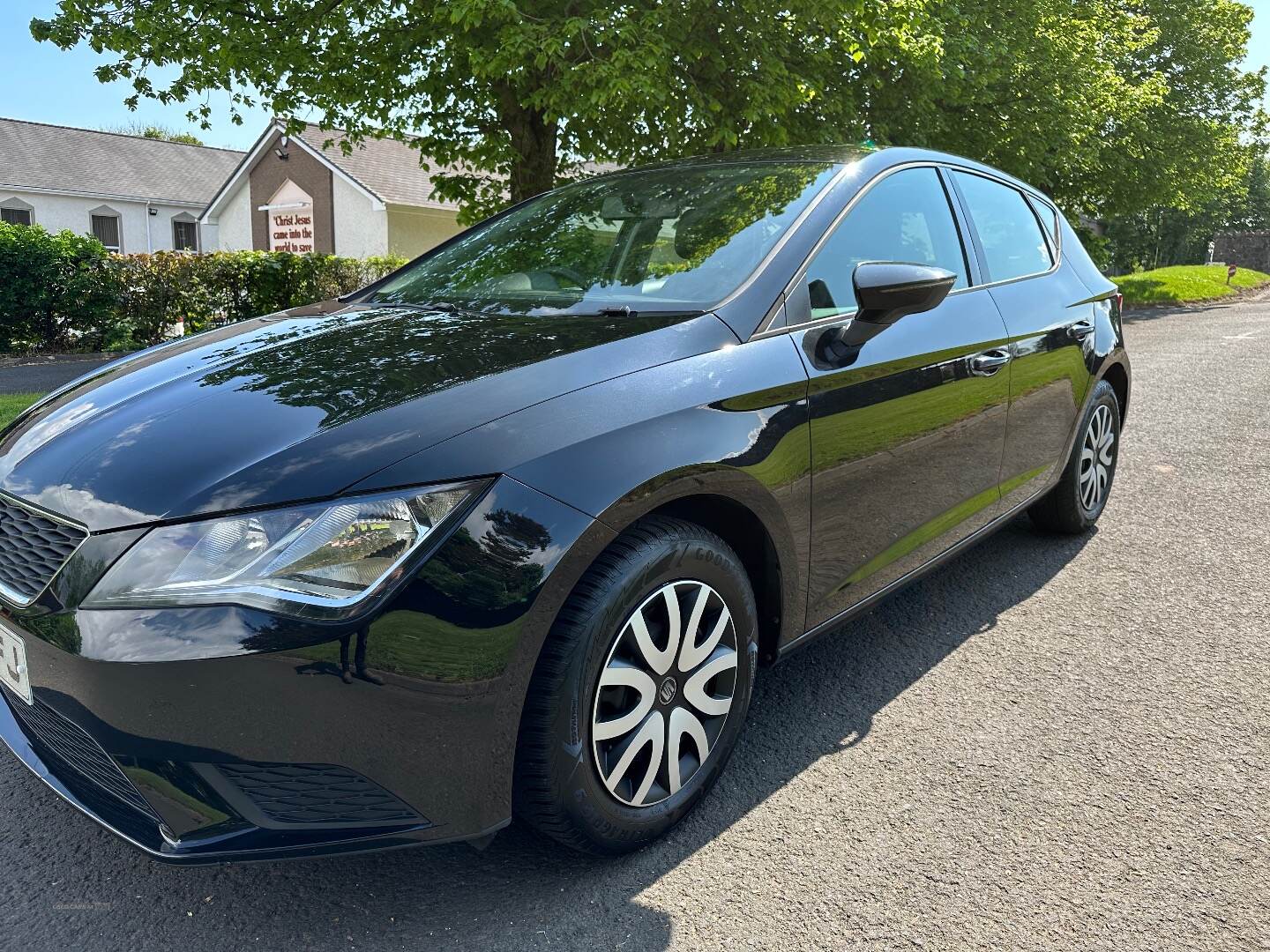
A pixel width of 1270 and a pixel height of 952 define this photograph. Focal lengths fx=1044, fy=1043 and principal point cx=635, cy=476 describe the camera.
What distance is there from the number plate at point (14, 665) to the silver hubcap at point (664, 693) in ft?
3.60

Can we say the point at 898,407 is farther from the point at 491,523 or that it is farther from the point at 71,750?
the point at 71,750

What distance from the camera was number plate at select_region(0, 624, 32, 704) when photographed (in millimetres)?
1989

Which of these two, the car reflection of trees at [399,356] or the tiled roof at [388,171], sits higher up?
→ the tiled roof at [388,171]

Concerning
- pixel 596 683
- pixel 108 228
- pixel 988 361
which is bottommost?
pixel 596 683

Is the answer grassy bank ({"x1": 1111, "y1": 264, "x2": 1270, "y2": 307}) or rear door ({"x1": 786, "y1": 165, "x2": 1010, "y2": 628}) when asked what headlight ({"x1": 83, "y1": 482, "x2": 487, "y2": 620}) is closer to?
rear door ({"x1": 786, "y1": 165, "x2": 1010, "y2": 628})

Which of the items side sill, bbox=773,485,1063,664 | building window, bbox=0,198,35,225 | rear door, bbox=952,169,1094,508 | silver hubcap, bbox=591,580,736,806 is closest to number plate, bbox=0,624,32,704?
silver hubcap, bbox=591,580,736,806

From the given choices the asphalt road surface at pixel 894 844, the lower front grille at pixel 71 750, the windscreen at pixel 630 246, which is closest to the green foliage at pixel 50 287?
the windscreen at pixel 630 246

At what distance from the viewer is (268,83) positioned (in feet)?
41.3

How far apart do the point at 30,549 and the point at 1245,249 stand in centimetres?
5837

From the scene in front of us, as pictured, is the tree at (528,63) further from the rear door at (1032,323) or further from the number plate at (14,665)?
the number plate at (14,665)

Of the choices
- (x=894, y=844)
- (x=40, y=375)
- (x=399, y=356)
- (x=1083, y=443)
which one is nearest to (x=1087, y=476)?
(x=1083, y=443)

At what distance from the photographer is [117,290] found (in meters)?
14.0

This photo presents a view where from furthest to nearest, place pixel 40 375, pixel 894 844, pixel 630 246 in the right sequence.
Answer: pixel 40 375
pixel 630 246
pixel 894 844

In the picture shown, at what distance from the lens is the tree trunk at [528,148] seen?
41.3 ft
